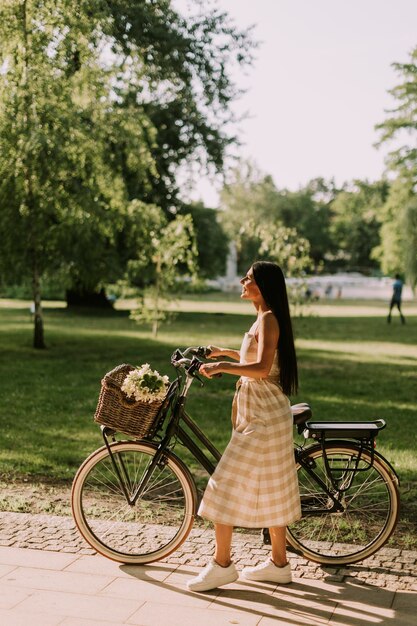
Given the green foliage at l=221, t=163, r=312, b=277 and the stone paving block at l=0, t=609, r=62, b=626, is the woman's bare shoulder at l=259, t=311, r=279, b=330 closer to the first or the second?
the stone paving block at l=0, t=609, r=62, b=626

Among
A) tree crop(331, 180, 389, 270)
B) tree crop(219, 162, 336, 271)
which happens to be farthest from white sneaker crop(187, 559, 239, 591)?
tree crop(331, 180, 389, 270)

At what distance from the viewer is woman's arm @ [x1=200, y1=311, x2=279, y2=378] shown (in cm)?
452

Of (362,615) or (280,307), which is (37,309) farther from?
(362,615)

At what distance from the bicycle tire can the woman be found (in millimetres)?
429

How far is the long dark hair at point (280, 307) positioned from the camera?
4.61 m

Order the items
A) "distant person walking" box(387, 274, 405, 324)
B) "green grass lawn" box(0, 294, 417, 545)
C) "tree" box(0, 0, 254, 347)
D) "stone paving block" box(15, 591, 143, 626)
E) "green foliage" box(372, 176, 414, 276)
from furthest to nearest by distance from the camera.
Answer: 1. "green foliage" box(372, 176, 414, 276)
2. "distant person walking" box(387, 274, 405, 324)
3. "tree" box(0, 0, 254, 347)
4. "green grass lawn" box(0, 294, 417, 545)
5. "stone paving block" box(15, 591, 143, 626)

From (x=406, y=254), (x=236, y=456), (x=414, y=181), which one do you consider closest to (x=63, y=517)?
(x=236, y=456)

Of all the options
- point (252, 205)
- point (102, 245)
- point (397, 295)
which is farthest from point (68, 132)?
point (252, 205)

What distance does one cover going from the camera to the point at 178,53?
2206cm

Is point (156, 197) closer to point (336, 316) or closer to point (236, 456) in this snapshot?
point (336, 316)

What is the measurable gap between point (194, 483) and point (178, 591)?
2.29ft

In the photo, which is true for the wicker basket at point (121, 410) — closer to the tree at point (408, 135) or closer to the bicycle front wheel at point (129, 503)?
the bicycle front wheel at point (129, 503)

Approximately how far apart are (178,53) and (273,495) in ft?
62.8

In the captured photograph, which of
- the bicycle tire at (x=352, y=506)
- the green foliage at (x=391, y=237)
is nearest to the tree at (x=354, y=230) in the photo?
the green foliage at (x=391, y=237)
